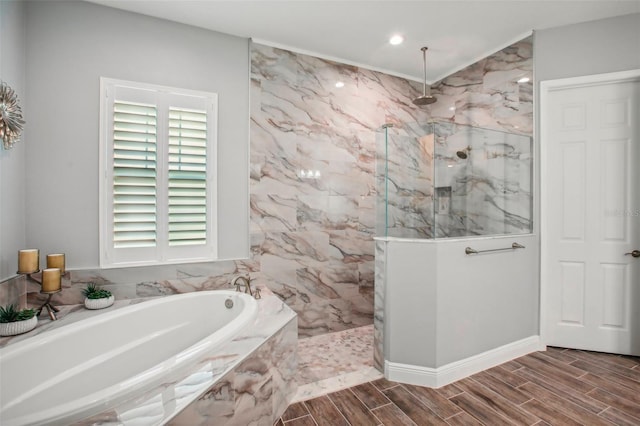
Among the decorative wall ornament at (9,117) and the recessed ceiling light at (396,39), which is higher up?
the recessed ceiling light at (396,39)

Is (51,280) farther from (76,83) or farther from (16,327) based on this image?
(76,83)

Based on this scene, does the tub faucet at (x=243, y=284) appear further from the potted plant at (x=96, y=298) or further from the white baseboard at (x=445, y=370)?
the white baseboard at (x=445, y=370)

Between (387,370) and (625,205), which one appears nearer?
(387,370)

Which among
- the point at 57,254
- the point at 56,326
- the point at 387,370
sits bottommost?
Result: the point at 387,370

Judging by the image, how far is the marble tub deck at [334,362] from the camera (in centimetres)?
218

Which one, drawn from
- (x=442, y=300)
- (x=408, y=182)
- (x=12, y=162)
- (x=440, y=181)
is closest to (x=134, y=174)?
(x=12, y=162)

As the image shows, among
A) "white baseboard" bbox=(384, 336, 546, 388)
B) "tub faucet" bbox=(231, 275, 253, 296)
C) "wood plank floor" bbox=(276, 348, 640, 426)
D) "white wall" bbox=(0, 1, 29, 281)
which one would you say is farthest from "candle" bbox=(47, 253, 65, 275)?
"white baseboard" bbox=(384, 336, 546, 388)

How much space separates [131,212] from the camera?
239cm

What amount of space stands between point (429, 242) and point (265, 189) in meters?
1.52

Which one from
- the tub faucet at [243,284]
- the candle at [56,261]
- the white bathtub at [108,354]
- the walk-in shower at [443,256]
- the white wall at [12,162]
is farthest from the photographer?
the tub faucet at [243,284]

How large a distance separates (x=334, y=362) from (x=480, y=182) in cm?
188

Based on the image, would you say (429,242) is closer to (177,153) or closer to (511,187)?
(511,187)

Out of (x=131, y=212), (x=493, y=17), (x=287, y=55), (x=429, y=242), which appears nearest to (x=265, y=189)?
(x=131, y=212)

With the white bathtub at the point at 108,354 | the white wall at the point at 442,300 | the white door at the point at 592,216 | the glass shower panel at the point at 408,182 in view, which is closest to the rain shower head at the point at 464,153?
the glass shower panel at the point at 408,182
